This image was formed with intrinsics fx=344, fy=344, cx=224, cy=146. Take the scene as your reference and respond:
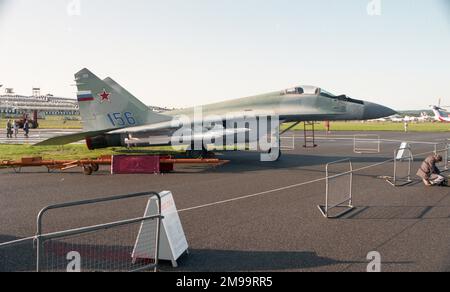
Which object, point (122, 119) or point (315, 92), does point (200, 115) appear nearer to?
point (122, 119)

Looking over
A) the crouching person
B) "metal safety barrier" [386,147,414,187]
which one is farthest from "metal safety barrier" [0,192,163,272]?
the crouching person

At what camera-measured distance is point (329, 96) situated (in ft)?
59.1

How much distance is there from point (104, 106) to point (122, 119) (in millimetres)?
1137

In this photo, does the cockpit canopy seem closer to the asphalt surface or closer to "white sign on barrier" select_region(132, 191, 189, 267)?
the asphalt surface

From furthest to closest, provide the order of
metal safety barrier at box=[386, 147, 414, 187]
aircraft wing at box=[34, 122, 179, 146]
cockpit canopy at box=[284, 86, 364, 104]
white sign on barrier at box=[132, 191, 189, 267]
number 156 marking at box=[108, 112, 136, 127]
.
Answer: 1. number 156 marking at box=[108, 112, 136, 127]
2. cockpit canopy at box=[284, 86, 364, 104]
3. aircraft wing at box=[34, 122, 179, 146]
4. metal safety barrier at box=[386, 147, 414, 187]
5. white sign on barrier at box=[132, 191, 189, 267]

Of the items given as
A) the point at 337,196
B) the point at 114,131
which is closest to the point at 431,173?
the point at 337,196

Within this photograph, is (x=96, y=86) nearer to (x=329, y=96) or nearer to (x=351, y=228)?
(x=329, y=96)

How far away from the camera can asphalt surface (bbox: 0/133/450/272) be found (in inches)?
218

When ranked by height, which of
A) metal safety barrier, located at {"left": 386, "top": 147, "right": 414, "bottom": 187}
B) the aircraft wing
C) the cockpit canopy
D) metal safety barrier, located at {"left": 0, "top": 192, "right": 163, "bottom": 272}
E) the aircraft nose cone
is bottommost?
metal safety barrier, located at {"left": 0, "top": 192, "right": 163, "bottom": 272}

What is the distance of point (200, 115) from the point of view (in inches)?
740

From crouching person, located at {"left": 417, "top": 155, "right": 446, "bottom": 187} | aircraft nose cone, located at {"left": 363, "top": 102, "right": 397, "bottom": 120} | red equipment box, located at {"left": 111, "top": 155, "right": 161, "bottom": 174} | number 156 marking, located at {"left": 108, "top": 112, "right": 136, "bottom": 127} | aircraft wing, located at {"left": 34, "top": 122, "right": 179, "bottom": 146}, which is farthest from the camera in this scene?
number 156 marking, located at {"left": 108, "top": 112, "right": 136, "bottom": 127}

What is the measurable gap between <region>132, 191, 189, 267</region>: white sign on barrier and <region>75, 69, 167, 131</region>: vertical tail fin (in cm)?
1357
